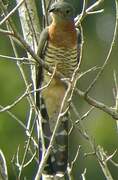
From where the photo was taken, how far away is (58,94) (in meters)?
6.44

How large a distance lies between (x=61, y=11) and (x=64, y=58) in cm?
36

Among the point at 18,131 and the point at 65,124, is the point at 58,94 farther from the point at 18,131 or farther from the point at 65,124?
the point at 18,131

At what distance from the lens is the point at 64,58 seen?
623cm

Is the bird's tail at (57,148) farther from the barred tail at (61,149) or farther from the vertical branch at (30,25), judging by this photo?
the vertical branch at (30,25)

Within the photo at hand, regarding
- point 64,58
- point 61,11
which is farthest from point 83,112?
point 61,11

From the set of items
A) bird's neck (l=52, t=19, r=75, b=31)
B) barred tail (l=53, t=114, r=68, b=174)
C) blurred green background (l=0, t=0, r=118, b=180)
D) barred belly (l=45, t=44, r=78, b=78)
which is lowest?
blurred green background (l=0, t=0, r=118, b=180)

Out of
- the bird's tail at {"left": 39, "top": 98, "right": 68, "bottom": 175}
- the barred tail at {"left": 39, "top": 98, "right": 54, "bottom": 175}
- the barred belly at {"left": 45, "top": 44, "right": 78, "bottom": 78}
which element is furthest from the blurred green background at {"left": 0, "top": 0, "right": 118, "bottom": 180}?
the barred belly at {"left": 45, "top": 44, "right": 78, "bottom": 78}

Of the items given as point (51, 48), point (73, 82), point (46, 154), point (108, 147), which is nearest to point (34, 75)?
point (51, 48)

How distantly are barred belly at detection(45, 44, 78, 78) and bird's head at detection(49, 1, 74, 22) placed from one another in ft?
Answer: 0.72

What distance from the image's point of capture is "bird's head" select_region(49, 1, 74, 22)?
5930 mm

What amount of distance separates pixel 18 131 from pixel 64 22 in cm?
1107

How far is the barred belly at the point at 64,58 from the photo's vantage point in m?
6.20

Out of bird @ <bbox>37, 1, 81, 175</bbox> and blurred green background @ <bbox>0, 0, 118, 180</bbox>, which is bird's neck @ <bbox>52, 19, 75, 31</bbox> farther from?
blurred green background @ <bbox>0, 0, 118, 180</bbox>

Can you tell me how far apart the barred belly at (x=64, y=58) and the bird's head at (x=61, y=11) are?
220mm
